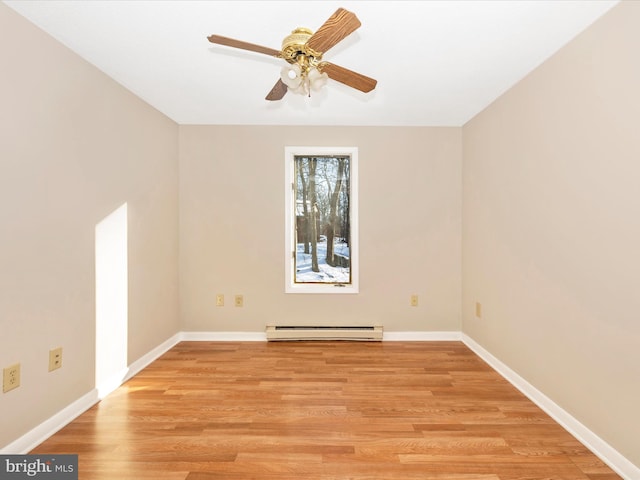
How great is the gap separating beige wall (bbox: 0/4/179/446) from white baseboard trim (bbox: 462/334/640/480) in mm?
3038

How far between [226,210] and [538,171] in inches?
112

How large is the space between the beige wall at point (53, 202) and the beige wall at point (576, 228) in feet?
10.0

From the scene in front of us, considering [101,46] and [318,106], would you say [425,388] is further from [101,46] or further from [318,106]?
[101,46]

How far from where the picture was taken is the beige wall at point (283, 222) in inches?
149

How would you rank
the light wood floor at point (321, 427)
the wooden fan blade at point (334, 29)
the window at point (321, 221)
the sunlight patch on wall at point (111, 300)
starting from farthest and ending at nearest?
the window at point (321, 221) → the sunlight patch on wall at point (111, 300) → the light wood floor at point (321, 427) → the wooden fan blade at point (334, 29)

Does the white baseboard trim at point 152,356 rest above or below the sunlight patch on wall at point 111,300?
below

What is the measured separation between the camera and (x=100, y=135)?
8.22 ft

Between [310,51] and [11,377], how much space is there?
2232 millimetres

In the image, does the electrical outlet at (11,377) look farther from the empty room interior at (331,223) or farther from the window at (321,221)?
the window at (321,221)

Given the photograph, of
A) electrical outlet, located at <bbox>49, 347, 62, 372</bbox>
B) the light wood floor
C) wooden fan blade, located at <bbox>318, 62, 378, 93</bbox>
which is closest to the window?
the light wood floor

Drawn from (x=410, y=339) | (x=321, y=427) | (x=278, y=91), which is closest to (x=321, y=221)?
(x=410, y=339)

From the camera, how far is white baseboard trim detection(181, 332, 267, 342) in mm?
3789

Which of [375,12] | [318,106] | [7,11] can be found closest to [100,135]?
[7,11]

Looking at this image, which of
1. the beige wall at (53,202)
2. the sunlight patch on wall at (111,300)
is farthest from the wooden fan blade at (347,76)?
the sunlight patch on wall at (111,300)
